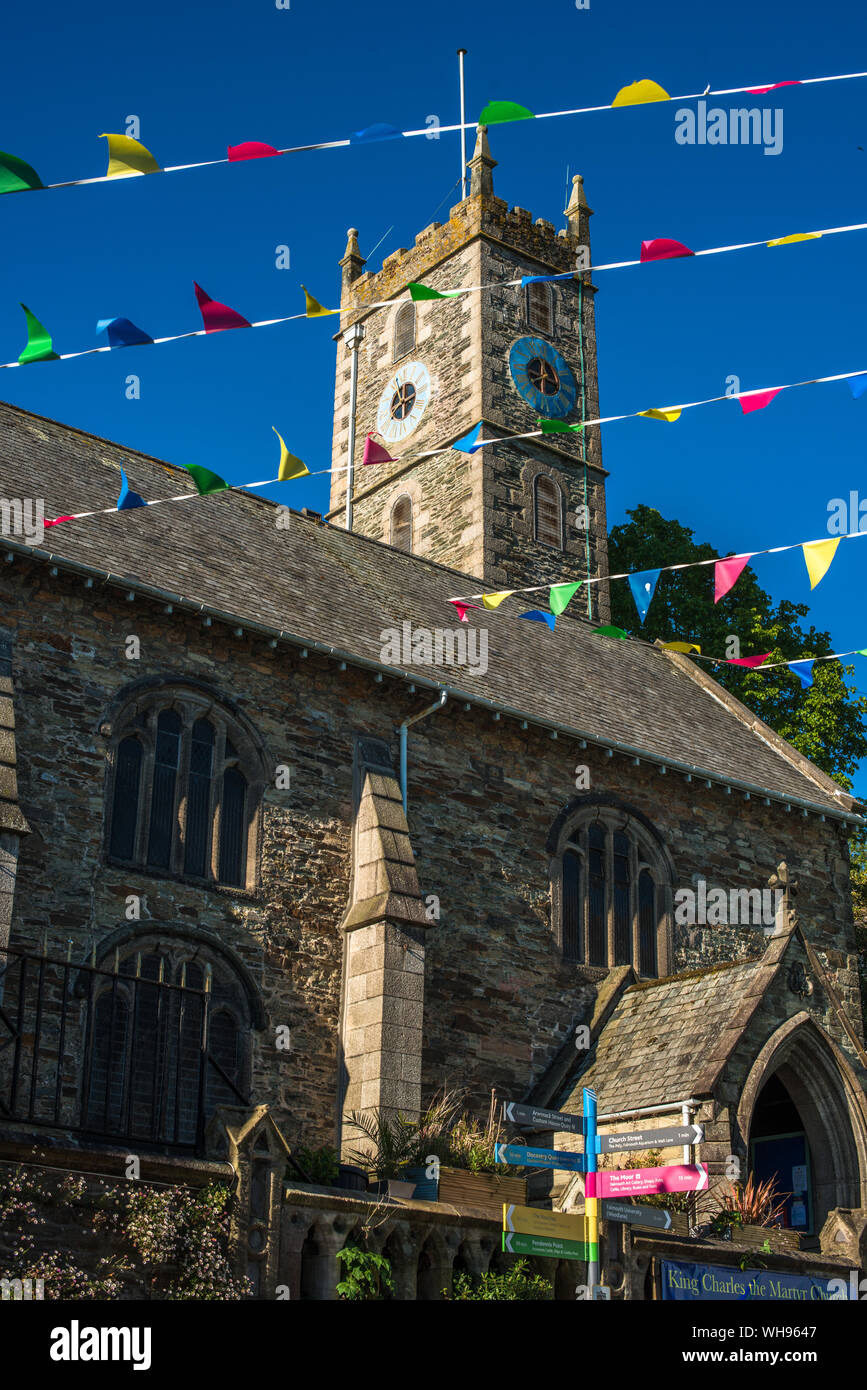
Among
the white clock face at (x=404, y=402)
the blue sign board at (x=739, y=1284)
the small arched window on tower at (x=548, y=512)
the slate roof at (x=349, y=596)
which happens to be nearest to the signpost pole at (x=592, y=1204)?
the blue sign board at (x=739, y=1284)

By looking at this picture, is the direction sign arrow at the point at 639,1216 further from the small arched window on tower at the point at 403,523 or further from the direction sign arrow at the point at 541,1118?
the small arched window on tower at the point at 403,523

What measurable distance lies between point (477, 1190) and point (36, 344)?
27.4ft

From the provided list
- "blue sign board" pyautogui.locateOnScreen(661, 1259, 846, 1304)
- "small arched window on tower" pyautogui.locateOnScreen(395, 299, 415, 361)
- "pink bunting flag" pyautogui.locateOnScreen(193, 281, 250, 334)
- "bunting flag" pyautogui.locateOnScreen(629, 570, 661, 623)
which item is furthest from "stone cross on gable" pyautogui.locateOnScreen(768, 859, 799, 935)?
"small arched window on tower" pyautogui.locateOnScreen(395, 299, 415, 361)

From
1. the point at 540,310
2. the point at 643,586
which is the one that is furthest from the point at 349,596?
the point at 540,310

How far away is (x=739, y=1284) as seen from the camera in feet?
48.2

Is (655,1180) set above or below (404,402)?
below

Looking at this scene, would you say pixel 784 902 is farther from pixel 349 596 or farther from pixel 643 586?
pixel 349 596

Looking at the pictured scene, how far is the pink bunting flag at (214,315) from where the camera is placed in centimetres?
1308

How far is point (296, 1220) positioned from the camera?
11.5 metres

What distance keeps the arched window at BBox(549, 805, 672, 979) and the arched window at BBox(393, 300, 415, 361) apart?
60.5 feet

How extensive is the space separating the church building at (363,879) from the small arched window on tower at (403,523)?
29.1 ft
